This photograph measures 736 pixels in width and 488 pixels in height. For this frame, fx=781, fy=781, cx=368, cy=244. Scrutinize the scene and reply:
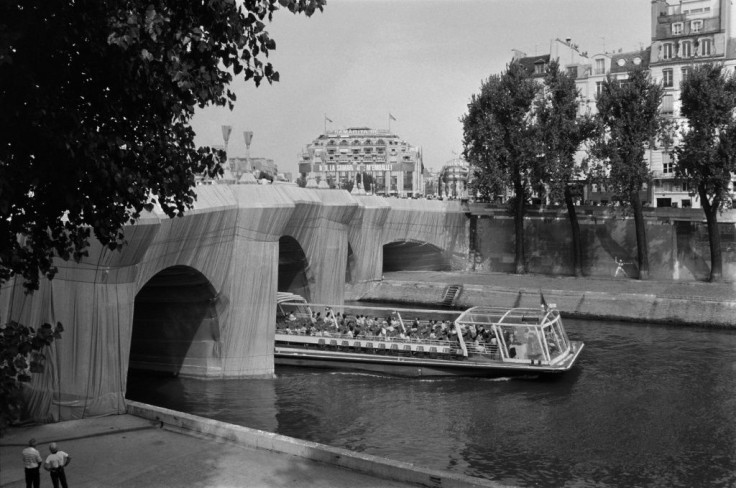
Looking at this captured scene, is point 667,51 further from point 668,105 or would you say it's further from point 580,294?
point 580,294

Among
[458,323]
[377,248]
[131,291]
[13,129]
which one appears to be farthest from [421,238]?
[13,129]

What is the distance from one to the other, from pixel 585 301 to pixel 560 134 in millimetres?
15746

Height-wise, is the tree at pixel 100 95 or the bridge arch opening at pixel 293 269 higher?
the tree at pixel 100 95

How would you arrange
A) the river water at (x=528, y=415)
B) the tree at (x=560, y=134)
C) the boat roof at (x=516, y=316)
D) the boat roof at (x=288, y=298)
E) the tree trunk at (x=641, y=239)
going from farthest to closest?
the tree at (x=560, y=134) < the tree trunk at (x=641, y=239) < the boat roof at (x=288, y=298) < the boat roof at (x=516, y=316) < the river water at (x=528, y=415)

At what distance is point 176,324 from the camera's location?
1539 inches

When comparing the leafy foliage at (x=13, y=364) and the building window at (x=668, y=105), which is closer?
the leafy foliage at (x=13, y=364)

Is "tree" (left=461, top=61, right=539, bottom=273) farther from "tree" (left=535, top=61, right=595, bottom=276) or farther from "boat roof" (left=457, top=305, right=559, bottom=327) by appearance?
"boat roof" (left=457, top=305, right=559, bottom=327)

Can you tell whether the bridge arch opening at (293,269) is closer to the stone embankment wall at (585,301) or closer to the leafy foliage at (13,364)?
the stone embankment wall at (585,301)

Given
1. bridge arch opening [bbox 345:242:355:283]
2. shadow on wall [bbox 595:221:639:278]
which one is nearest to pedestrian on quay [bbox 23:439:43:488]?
bridge arch opening [bbox 345:242:355:283]

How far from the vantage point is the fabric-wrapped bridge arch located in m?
27.2

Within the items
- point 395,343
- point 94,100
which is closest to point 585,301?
point 395,343

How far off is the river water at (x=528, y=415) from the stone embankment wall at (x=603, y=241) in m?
24.4

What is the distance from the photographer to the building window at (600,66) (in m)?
92.0

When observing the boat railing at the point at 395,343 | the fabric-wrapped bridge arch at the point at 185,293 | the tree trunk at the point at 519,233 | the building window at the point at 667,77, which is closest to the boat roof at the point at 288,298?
the fabric-wrapped bridge arch at the point at 185,293
